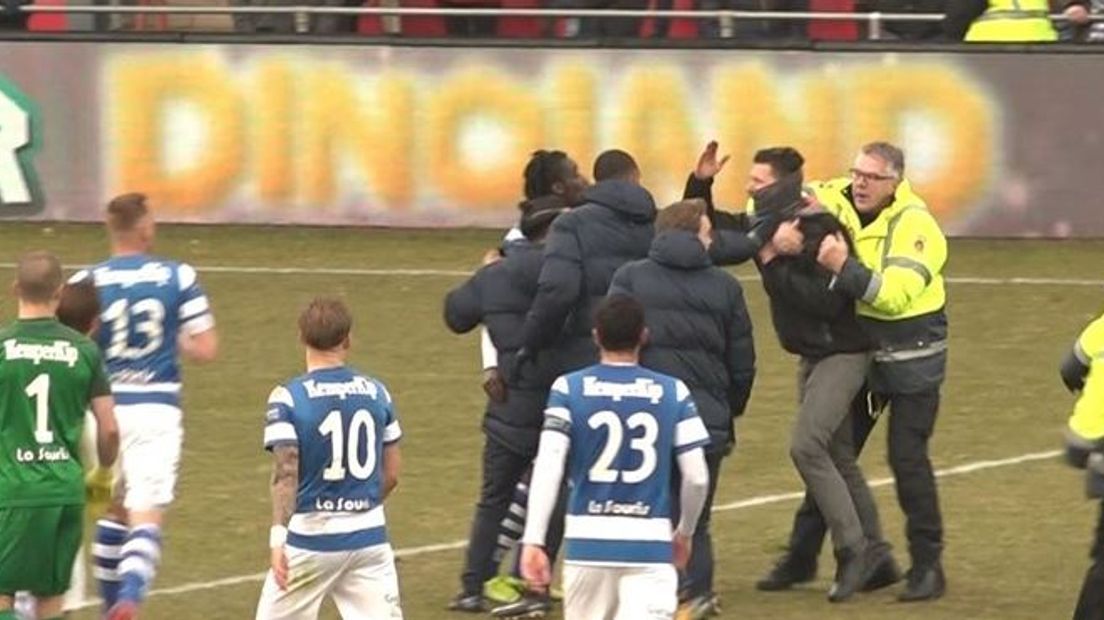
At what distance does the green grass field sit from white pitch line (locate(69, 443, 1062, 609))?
0.08 feet

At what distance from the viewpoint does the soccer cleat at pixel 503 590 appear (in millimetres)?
13445

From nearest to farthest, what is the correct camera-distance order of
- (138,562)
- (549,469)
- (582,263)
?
(549,469) < (138,562) < (582,263)

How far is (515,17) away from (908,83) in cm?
322

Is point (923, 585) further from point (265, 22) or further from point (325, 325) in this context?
point (265, 22)

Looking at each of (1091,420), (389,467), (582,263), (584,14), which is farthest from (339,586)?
(584,14)

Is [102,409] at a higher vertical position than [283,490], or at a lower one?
higher

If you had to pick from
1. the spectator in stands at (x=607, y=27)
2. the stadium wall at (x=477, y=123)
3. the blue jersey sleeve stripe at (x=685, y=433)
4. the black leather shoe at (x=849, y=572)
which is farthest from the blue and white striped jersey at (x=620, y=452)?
the spectator in stands at (x=607, y=27)

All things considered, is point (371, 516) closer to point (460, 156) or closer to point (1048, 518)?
point (1048, 518)

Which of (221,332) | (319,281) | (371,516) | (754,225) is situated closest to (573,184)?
(754,225)

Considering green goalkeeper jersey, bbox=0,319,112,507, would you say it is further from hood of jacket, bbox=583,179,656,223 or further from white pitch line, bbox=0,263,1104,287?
white pitch line, bbox=0,263,1104,287

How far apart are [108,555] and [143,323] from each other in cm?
97

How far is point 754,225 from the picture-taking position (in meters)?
13.8

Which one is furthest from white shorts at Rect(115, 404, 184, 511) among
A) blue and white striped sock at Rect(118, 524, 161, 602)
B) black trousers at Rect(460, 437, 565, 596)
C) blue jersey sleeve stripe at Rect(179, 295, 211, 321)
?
black trousers at Rect(460, 437, 565, 596)

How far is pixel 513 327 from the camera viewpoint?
13.3 meters
